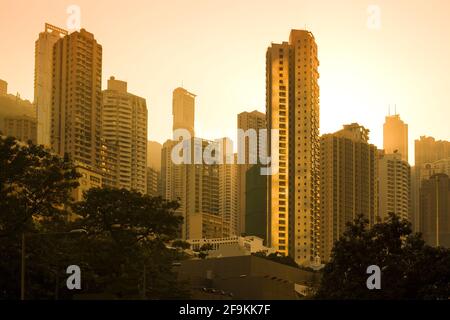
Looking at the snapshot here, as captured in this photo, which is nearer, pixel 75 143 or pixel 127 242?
pixel 127 242

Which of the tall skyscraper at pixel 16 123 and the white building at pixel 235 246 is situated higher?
the tall skyscraper at pixel 16 123

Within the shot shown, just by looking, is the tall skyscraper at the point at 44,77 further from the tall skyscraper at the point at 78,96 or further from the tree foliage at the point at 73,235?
the tree foliage at the point at 73,235

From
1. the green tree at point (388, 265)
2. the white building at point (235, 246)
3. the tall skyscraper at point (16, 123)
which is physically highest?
the tall skyscraper at point (16, 123)

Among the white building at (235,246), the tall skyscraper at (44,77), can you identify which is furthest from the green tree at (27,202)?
the tall skyscraper at (44,77)

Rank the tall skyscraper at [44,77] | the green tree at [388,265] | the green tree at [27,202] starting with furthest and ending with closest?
the tall skyscraper at [44,77], the green tree at [388,265], the green tree at [27,202]

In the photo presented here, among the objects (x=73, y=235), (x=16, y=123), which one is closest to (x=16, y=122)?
(x=16, y=123)

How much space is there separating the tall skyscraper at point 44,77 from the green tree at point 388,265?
401 ft

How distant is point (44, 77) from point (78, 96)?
8107mm

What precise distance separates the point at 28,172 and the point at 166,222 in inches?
566

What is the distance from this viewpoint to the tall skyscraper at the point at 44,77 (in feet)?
558

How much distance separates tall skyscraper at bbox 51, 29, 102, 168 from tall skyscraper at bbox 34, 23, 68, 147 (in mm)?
1453
